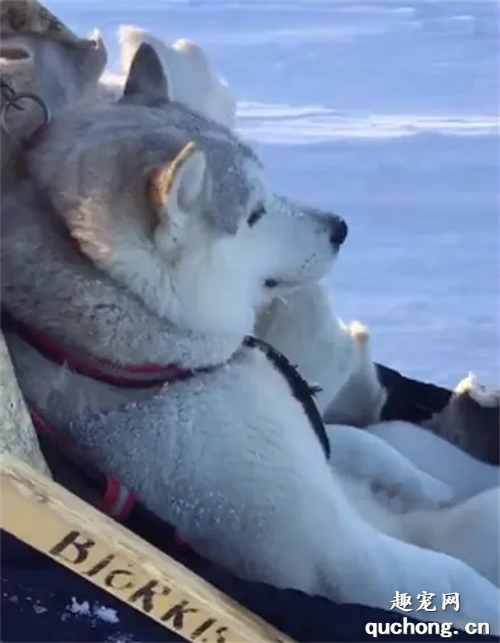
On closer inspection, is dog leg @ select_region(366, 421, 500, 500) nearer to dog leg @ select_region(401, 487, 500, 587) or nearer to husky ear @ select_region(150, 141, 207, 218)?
dog leg @ select_region(401, 487, 500, 587)

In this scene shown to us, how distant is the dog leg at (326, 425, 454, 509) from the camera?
1.18m

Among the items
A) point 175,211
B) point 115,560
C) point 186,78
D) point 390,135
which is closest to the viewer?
point 115,560

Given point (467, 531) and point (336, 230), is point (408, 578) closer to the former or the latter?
point (467, 531)

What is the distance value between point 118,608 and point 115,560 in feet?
0.22

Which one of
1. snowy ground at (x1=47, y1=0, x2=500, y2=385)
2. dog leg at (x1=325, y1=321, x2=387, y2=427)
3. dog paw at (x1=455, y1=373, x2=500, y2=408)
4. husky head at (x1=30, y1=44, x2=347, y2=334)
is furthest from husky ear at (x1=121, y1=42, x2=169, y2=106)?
snowy ground at (x1=47, y1=0, x2=500, y2=385)

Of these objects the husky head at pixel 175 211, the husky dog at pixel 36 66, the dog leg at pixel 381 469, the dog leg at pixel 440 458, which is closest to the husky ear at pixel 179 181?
the husky head at pixel 175 211

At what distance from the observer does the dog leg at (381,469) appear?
1.18 metres

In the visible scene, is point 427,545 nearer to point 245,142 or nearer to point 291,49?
point 245,142

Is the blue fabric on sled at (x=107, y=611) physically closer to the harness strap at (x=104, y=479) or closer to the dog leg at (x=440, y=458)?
the harness strap at (x=104, y=479)

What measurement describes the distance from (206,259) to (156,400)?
4.5 inches

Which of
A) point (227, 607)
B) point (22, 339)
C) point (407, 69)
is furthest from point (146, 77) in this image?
point (407, 69)

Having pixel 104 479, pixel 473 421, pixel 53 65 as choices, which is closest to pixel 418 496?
pixel 473 421

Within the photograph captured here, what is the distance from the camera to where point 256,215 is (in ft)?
3.32

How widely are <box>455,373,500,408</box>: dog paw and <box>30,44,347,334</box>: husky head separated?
32 centimetres
